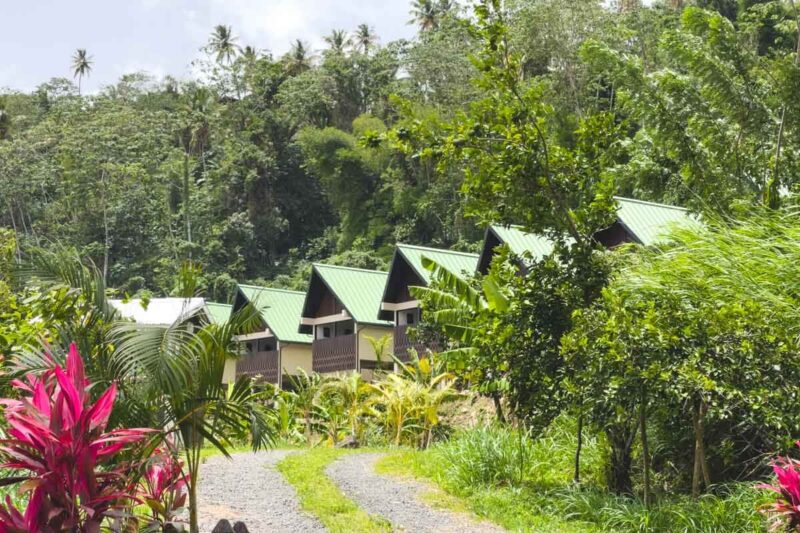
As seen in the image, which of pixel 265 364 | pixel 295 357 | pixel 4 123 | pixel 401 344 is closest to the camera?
pixel 401 344

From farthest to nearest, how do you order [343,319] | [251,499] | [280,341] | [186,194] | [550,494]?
[186,194] → [280,341] → [343,319] → [251,499] → [550,494]

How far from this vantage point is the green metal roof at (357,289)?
35500mm

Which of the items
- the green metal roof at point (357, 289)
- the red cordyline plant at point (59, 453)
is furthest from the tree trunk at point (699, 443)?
the green metal roof at point (357, 289)

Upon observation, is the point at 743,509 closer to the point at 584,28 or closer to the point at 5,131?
the point at 584,28

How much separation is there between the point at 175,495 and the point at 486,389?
485 centimetres

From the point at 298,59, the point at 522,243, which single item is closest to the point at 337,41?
the point at 298,59

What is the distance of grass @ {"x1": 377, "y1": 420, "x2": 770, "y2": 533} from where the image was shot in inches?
368

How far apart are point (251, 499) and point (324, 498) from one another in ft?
3.47

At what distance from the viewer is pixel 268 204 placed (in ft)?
217

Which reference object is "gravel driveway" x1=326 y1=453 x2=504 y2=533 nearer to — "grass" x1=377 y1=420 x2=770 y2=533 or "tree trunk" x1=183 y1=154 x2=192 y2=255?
"grass" x1=377 y1=420 x2=770 y2=533

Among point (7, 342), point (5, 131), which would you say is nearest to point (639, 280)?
point (7, 342)

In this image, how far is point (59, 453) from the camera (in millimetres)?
5539

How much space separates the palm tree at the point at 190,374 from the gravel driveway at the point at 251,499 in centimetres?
222

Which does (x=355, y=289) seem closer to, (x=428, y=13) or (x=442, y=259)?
(x=442, y=259)
